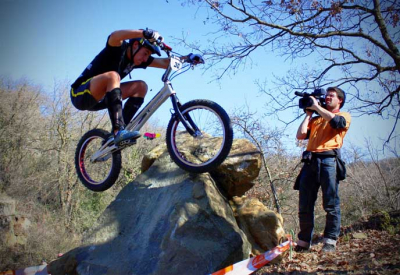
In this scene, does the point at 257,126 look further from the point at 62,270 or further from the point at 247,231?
the point at 62,270

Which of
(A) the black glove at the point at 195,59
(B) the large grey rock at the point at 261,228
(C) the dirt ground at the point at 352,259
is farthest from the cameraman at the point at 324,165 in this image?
(A) the black glove at the point at 195,59

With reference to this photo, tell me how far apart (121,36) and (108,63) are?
0.49m

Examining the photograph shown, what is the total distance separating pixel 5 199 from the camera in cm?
1339

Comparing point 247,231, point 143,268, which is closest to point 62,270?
point 143,268

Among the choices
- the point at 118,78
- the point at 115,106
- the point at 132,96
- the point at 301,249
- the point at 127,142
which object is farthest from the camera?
the point at 132,96

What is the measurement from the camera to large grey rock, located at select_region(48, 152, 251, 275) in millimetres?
3137

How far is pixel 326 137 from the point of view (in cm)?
378

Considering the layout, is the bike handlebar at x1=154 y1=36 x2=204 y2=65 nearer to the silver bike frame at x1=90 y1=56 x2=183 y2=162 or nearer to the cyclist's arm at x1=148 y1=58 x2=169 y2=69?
the silver bike frame at x1=90 y1=56 x2=183 y2=162

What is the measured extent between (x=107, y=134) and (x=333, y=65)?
5.63 metres

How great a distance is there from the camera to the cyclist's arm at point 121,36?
11.1 feet

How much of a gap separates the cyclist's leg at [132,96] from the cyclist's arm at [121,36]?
2.01ft

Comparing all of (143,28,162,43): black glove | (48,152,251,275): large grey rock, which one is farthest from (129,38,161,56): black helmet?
(48,152,251,275): large grey rock

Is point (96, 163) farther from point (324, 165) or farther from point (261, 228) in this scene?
point (324, 165)

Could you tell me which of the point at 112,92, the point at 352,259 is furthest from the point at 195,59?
the point at 352,259
